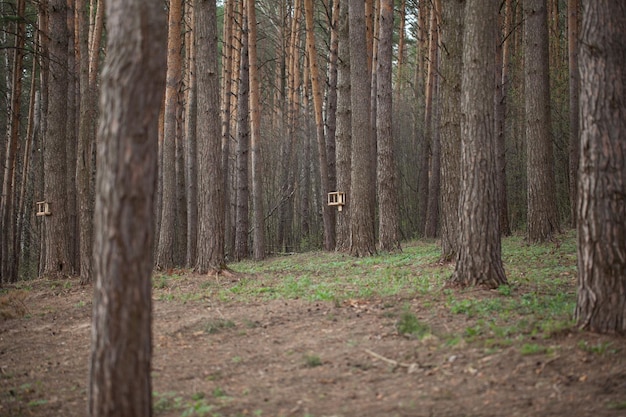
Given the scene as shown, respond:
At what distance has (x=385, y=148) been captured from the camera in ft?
50.0

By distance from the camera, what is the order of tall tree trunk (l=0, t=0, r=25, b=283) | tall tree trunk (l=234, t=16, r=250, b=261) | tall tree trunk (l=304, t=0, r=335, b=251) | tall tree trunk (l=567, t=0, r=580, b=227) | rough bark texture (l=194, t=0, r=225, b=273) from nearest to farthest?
rough bark texture (l=194, t=0, r=225, b=273) < tall tree trunk (l=0, t=0, r=25, b=283) < tall tree trunk (l=567, t=0, r=580, b=227) < tall tree trunk (l=234, t=16, r=250, b=261) < tall tree trunk (l=304, t=0, r=335, b=251)

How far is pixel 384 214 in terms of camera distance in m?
15.5

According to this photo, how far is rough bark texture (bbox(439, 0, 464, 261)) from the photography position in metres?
11.1

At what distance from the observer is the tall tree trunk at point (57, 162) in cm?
1315

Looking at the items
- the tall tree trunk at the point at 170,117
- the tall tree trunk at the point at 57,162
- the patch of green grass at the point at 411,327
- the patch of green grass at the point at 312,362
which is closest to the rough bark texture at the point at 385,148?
the tall tree trunk at the point at 170,117

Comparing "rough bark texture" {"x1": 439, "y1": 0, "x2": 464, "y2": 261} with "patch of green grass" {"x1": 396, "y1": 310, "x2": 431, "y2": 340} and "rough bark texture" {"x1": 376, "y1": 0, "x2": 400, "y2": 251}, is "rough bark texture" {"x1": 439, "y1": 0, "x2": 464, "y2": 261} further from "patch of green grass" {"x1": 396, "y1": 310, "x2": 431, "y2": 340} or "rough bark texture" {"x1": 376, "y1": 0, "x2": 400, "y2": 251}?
"patch of green grass" {"x1": 396, "y1": 310, "x2": 431, "y2": 340}

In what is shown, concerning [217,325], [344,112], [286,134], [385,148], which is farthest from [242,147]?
[217,325]

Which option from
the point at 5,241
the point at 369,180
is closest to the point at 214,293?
the point at 369,180

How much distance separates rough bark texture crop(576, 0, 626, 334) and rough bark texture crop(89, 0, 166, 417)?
388 centimetres

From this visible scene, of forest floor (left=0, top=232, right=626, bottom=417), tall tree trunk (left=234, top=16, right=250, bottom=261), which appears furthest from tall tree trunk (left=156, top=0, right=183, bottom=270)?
forest floor (left=0, top=232, right=626, bottom=417)

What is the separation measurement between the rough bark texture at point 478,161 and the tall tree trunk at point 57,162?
8.43 m

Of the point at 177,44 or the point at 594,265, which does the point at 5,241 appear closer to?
the point at 177,44

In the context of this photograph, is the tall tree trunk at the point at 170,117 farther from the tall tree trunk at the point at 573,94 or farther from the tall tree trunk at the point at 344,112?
the tall tree trunk at the point at 573,94

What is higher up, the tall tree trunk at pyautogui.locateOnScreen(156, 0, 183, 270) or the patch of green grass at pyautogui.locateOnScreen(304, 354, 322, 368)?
the tall tree trunk at pyautogui.locateOnScreen(156, 0, 183, 270)
